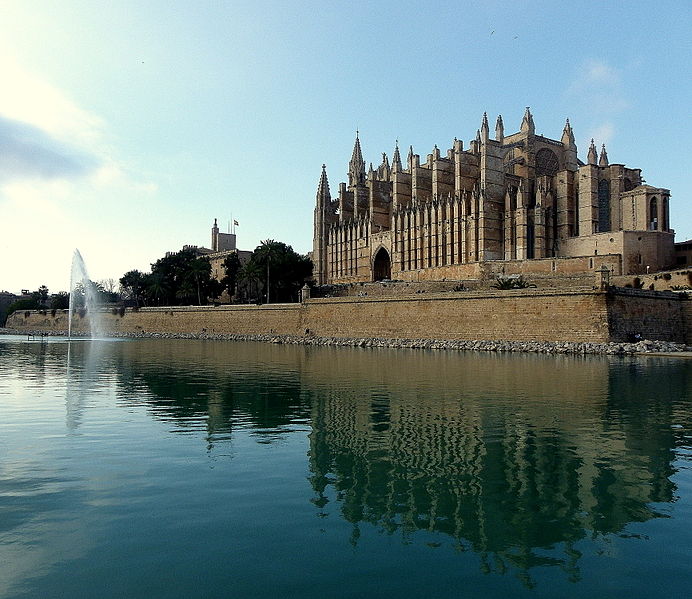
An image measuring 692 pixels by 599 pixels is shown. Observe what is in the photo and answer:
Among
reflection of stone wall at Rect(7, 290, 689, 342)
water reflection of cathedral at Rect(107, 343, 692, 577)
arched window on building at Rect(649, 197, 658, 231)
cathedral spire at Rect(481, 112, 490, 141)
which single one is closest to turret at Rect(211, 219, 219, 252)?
reflection of stone wall at Rect(7, 290, 689, 342)

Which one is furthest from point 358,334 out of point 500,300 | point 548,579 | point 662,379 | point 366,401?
point 548,579

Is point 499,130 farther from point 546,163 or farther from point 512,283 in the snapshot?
point 512,283

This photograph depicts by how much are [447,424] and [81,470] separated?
6.69 meters

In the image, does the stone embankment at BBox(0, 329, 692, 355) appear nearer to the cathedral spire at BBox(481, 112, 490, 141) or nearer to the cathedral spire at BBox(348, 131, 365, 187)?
the cathedral spire at BBox(481, 112, 490, 141)

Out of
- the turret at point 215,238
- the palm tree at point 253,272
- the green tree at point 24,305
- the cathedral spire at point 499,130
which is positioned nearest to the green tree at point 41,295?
the green tree at point 24,305

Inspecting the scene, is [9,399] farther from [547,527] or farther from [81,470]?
[547,527]

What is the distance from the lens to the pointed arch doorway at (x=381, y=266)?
68.1 metres

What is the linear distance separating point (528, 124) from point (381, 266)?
21002 mm

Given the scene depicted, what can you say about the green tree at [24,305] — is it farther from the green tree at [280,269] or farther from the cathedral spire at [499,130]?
the cathedral spire at [499,130]

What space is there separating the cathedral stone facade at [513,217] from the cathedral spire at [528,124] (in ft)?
0.52

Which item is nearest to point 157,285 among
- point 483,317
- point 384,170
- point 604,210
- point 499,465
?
point 384,170

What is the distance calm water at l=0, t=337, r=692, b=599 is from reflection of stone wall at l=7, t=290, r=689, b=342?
18848 mm

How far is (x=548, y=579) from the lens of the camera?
5324 mm

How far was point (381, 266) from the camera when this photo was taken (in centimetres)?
6919
